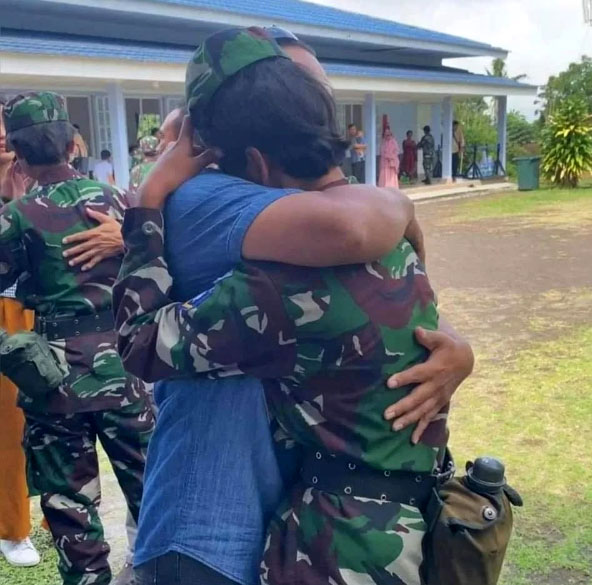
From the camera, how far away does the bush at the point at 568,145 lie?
1972 centimetres

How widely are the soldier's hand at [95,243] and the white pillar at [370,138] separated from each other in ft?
56.3

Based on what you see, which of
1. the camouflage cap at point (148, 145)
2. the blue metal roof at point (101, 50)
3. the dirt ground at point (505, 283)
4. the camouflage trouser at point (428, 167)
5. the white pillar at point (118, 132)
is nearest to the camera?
the camouflage cap at point (148, 145)

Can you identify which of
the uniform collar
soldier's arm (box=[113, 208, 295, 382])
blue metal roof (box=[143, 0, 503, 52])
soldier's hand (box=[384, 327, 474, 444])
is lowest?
soldier's hand (box=[384, 327, 474, 444])

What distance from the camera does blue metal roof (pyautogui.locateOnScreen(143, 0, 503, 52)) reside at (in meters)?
19.2

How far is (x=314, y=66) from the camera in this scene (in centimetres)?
138

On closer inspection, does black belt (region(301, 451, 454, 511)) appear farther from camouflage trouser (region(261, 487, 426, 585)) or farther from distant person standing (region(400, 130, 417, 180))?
distant person standing (region(400, 130, 417, 180))

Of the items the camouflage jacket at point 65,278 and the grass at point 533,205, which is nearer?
the camouflage jacket at point 65,278

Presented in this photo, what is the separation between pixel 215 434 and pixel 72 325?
147 centimetres

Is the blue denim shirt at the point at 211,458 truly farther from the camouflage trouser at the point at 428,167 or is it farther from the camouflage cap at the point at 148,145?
the camouflage trouser at the point at 428,167

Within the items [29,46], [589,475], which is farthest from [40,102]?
[29,46]

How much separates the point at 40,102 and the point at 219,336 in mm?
1667

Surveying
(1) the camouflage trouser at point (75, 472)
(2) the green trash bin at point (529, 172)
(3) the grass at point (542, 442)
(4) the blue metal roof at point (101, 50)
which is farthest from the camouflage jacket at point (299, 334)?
(2) the green trash bin at point (529, 172)

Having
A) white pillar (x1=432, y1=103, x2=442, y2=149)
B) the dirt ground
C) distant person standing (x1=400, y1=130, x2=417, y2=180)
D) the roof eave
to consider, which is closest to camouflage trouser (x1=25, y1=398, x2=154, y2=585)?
the dirt ground

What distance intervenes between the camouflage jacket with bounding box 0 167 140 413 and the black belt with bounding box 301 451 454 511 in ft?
4.91
